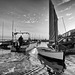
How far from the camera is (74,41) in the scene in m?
12.8

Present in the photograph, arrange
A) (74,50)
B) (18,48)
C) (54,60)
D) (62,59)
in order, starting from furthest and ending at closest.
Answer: (18,48) → (74,50) → (54,60) → (62,59)

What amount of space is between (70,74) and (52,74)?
145 cm

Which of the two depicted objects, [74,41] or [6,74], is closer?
[6,74]

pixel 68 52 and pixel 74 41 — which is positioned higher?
pixel 74 41

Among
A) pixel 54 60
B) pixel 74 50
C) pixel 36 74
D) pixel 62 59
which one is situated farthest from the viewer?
pixel 74 50

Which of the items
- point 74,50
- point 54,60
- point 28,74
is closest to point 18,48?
point 54,60

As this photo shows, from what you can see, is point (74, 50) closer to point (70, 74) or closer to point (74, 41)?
point (74, 41)

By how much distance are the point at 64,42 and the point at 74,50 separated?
2.64m

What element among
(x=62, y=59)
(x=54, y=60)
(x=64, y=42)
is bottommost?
(x=54, y=60)

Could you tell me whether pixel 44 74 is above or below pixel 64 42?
below

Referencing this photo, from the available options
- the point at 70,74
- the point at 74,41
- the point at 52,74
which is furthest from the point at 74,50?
the point at 52,74

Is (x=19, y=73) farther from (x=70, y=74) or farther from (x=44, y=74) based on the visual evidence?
(x=70, y=74)

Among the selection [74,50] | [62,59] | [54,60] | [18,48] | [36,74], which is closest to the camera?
[36,74]

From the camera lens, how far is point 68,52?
12422 mm
